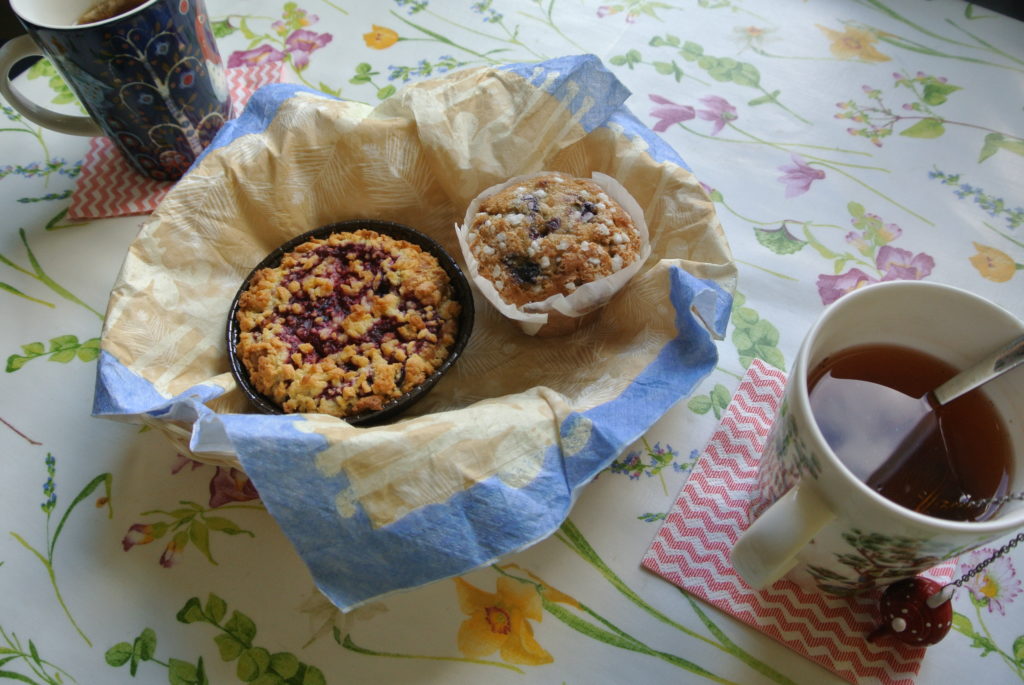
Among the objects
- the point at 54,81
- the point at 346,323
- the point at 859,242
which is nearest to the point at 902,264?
the point at 859,242

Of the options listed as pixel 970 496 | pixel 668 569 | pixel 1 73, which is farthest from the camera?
pixel 1 73

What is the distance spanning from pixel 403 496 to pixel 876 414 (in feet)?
1.34

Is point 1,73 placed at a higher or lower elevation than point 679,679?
higher

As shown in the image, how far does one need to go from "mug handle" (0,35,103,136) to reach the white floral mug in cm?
93

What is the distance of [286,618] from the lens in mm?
649

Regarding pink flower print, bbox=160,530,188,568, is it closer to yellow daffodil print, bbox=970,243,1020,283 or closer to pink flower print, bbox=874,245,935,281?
pink flower print, bbox=874,245,935,281

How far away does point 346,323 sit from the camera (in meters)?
0.82

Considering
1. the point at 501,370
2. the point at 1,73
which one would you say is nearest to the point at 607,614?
the point at 501,370

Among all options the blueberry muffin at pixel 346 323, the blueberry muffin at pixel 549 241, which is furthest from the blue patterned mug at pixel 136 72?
the blueberry muffin at pixel 549 241

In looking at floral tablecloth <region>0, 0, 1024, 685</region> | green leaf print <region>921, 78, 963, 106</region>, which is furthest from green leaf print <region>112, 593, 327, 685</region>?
green leaf print <region>921, 78, 963, 106</region>

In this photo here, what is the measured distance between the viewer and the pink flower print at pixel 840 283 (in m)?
0.85

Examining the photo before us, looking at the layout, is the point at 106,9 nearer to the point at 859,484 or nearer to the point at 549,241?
the point at 549,241

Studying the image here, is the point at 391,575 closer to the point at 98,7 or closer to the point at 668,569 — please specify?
the point at 668,569

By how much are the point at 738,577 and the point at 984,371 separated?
0.91 ft
